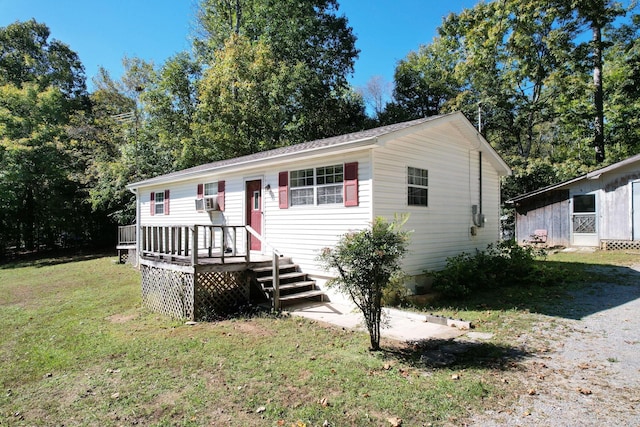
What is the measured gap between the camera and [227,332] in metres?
5.84

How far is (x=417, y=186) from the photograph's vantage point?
A: 8.23m

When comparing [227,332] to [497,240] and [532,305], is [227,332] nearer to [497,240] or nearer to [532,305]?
[532,305]

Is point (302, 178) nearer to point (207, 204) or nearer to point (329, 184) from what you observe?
point (329, 184)

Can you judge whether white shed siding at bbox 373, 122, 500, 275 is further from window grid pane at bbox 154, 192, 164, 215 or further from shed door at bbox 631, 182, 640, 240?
window grid pane at bbox 154, 192, 164, 215

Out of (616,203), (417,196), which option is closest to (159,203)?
(417,196)

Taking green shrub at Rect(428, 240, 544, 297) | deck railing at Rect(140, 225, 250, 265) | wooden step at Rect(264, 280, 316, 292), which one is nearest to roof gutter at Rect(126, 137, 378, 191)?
deck railing at Rect(140, 225, 250, 265)

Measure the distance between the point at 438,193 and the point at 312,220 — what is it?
10.3 feet

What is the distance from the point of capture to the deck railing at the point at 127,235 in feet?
51.6

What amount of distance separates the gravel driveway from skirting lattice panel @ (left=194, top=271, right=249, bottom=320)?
16.5 feet

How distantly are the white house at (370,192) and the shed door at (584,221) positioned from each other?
6.69m

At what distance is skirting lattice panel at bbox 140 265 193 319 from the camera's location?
22.6 feet

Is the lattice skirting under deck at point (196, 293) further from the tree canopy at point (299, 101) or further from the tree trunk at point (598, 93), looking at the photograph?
the tree trunk at point (598, 93)

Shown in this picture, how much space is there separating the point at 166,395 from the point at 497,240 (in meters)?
10.0

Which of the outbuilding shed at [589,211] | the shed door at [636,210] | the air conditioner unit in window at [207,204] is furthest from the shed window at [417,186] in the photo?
the shed door at [636,210]
